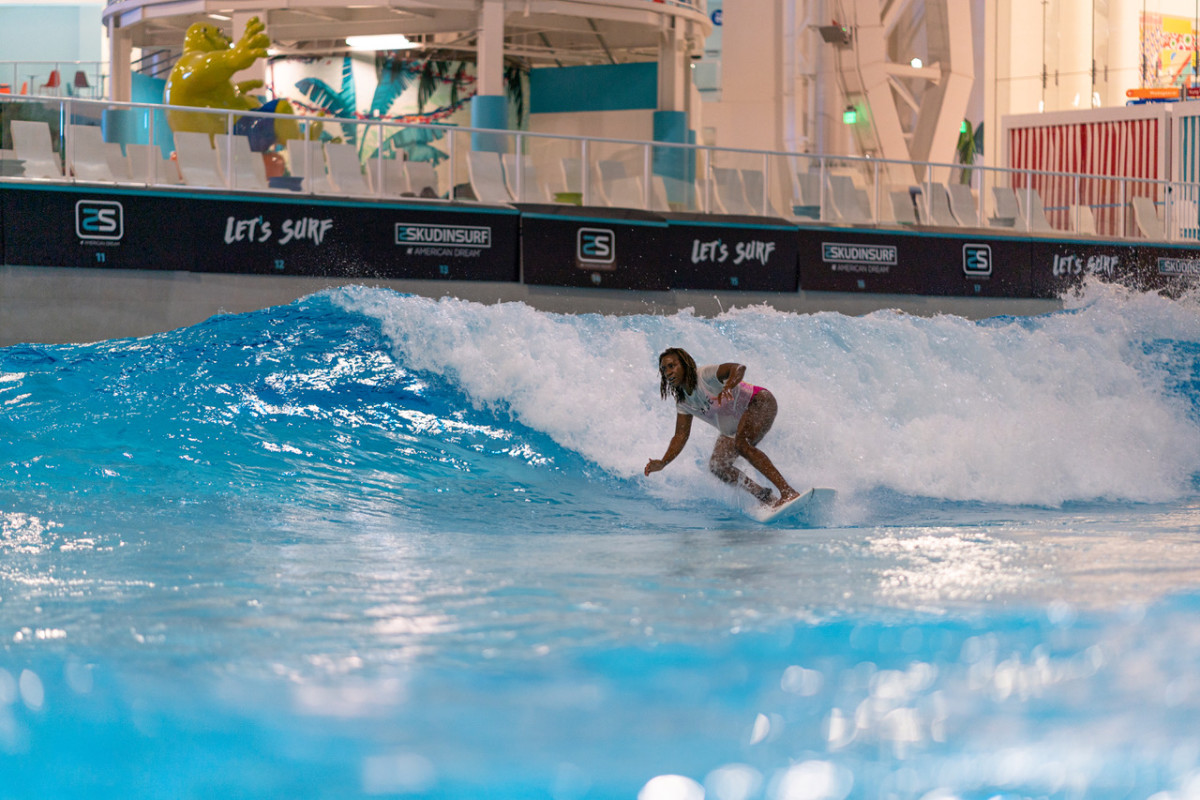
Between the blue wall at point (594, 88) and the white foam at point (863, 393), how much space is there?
35.3 feet

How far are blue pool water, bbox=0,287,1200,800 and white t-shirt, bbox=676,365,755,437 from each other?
2.09 feet

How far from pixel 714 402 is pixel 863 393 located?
4.07 metres

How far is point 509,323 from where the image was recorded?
11375 millimetres

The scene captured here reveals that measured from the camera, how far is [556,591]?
166 inches

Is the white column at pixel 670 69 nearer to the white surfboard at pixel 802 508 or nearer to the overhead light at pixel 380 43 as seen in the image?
the overhead light at pixel 380 43

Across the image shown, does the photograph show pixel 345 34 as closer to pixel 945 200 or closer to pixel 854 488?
pixel 945 200

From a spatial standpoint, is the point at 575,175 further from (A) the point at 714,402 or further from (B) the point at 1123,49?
(B) the point at 1123,49

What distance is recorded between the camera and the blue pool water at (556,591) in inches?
107

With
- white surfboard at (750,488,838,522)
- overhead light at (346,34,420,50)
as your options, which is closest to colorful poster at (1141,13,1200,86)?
overhead light at (346,34,420,50)

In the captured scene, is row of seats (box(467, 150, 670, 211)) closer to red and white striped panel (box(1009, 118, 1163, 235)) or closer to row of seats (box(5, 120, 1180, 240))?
row of seats (box(5, 120, 1180, 240))

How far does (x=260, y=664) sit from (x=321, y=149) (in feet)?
35.2

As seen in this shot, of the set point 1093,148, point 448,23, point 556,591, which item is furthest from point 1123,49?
point 556,591

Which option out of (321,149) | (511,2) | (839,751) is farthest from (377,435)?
(511,2)

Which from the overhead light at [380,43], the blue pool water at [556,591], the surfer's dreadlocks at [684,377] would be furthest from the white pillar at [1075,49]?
the surfer's dreadlocks at [684,377]
